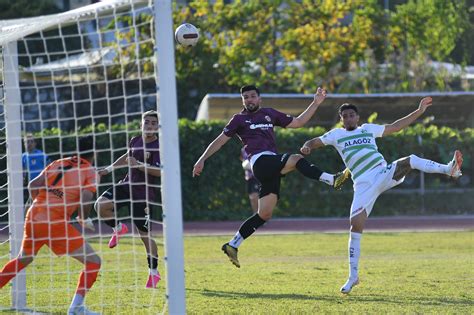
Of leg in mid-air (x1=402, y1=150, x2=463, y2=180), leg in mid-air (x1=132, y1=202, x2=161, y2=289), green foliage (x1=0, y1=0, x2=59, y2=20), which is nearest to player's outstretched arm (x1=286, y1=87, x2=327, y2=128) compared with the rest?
leg in mid-air (x1=402, y1=150, x2=463, y2=180)

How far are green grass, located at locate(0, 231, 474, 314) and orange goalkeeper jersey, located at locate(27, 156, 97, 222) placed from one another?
131 centimetres

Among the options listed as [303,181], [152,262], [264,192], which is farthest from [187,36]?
[303,181]

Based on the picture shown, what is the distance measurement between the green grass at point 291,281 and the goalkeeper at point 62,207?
90 centimetres

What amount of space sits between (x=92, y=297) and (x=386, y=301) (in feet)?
10.6

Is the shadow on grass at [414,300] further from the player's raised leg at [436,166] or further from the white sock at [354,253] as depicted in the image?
the player's raised leg at [436,166]

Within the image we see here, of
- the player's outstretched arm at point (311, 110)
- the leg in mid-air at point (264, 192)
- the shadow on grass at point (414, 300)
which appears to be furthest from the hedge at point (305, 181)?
the shadow on grass at point (414, 300)

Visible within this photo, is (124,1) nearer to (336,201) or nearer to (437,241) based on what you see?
(437,241)

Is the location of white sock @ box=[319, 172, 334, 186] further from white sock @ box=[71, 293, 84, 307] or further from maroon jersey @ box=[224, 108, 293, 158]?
white sock @ box=[71, 293, 84, 307]

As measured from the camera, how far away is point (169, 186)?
26.6ft

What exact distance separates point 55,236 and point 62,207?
276mm

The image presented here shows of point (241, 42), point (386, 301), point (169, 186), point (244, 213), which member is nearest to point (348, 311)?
point (386, 301)

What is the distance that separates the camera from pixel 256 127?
12398mm

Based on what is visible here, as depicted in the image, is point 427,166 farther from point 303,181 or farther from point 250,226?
point 303,181

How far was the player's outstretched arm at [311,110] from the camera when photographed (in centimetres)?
1149
